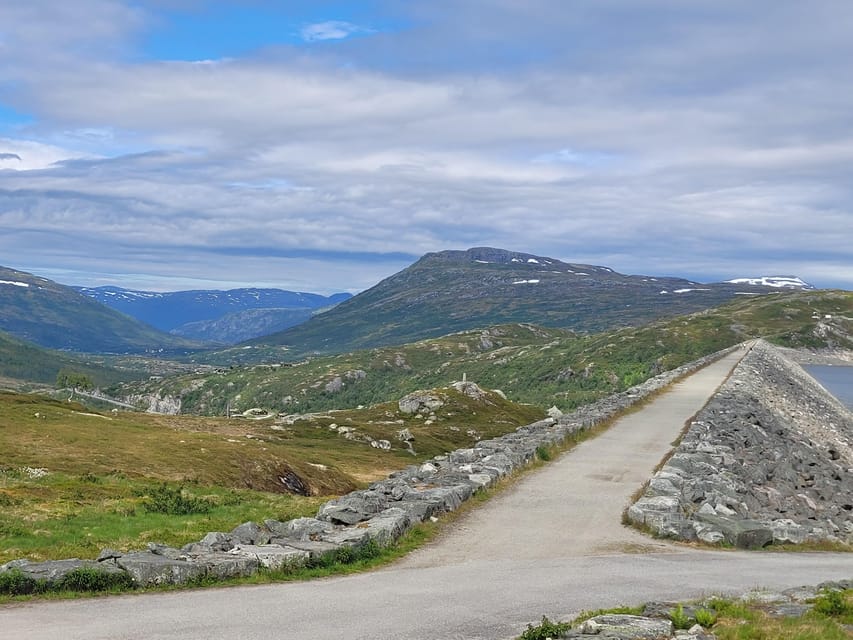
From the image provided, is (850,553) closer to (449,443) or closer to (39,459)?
(39,459)

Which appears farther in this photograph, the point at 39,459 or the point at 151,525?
the point at 39,459

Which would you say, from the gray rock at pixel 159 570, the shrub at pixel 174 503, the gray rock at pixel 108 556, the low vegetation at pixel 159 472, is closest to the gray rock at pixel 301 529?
the low vegetation at pixel 159 472

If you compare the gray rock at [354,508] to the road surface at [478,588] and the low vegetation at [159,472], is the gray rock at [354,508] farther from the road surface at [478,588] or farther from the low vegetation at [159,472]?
the low vegetation at [159,472]

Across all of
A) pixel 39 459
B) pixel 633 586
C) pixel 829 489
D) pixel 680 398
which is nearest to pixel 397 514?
pixel 633 586

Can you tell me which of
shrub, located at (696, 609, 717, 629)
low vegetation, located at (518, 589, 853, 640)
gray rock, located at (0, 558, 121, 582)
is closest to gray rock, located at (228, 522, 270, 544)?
gray rock, located at (0, 558, 121, 582)

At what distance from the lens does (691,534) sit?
22344 mm

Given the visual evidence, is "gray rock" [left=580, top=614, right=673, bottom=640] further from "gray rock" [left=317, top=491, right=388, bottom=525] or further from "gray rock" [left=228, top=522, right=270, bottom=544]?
"gray rock" [left=317, top=491, right=388, bottom=525]

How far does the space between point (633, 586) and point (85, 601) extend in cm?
1150

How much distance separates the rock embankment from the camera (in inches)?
906

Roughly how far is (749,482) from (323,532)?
74.0 feet

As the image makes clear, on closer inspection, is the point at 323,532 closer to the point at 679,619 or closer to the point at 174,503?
the point at 679,619

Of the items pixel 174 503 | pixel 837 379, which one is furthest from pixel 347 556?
pixel 837 379

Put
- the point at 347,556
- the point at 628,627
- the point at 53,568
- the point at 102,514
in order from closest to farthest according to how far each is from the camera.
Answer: the point at 628,627
the point at 53,568
the point at 347,556
the point at 102,514

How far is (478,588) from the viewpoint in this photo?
16.3 meters
